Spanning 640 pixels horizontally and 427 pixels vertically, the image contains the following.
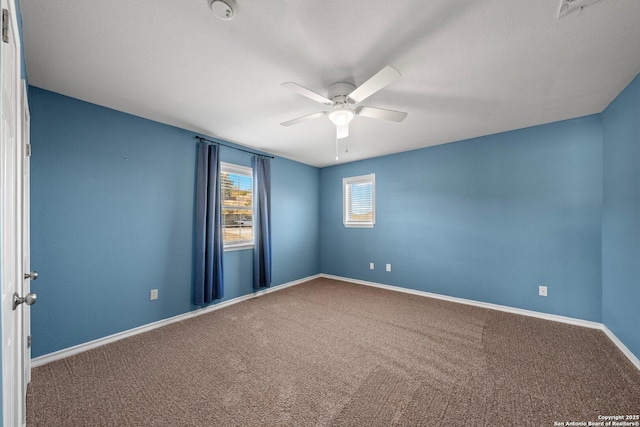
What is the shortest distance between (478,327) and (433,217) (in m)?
1.67

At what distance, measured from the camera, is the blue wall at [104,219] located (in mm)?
2303

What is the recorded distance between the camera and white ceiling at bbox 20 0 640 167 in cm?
147

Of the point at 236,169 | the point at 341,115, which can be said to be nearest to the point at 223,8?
the point at 341,115

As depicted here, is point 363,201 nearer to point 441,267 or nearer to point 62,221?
point 441,267

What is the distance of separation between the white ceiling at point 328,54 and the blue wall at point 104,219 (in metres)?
0.30

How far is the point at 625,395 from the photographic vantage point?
1799mm

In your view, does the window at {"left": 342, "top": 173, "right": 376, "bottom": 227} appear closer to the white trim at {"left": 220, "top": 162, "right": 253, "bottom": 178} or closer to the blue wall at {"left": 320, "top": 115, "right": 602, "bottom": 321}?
the blue wall at {"left": 320, "top": 115, "right": 602, "bottom": 321}

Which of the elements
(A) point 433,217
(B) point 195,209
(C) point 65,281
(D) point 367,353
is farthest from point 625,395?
(C) point 65,281

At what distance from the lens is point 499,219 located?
3471 millimetres

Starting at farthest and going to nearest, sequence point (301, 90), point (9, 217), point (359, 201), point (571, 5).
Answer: point (359, 201), point (301, 90), point (571, 5), point (9, 217)

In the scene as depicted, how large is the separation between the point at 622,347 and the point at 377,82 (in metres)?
3.26

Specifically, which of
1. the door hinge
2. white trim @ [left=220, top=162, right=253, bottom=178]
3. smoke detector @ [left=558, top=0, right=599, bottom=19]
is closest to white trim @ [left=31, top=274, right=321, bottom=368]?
white trim @ [left=220, top=162, right=253, bottom=178]

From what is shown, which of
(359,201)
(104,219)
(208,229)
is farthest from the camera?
(359,201)

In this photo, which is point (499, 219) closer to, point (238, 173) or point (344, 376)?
point (344, 376)
